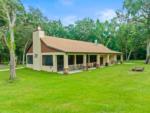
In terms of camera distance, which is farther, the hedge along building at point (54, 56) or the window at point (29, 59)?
the window at point (29, 59)

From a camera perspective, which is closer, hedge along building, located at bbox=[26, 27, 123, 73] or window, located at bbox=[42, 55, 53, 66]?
hedge along building, located at bbox=[26, 27, 123, 73]

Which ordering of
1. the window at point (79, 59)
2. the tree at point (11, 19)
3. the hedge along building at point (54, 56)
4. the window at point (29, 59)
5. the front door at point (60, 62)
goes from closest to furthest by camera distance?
1. the tree at point (11, 19)
2. the hedge along building at point (54, 56)
3. the front door at point (60, 62)
4. the window at point (79, 59)
5. the window at point (29, 59)

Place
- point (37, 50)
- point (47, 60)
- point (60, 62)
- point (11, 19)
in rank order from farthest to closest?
point (37, 50)
point (47, 60)
point (60, 62)
point (11, 19)

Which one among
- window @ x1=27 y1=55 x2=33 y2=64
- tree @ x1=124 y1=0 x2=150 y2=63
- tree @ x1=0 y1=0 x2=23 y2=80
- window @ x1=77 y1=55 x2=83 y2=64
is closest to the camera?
tree @ x1=0 y1=0 x2=23 y2=80

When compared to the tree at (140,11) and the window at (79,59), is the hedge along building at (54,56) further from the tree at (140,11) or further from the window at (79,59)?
the tree at (140,11)

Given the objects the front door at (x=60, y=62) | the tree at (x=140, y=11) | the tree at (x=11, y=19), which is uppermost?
the tree at (x=140, y=11)

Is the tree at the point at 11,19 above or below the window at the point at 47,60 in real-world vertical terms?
above

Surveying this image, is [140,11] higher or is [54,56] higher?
[140,11]

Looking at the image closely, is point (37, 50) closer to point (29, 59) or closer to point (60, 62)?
point (29, 59)

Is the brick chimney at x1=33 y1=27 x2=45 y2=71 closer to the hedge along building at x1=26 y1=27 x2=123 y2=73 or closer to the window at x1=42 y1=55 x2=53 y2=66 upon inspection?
the hedge along building at x1=26 y1=27 x2=123 y2=73

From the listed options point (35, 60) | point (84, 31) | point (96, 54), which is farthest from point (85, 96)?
point (84, 31)

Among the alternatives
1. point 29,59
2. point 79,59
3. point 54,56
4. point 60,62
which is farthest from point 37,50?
point 79,59

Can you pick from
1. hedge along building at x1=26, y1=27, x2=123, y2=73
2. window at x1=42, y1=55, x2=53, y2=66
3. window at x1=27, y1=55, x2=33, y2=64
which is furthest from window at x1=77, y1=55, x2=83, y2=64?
window at x1=27, y1=55, x2=33, y2=64

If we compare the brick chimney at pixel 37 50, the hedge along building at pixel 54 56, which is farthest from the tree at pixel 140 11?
the brick chimney at pixel 37 50
